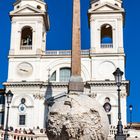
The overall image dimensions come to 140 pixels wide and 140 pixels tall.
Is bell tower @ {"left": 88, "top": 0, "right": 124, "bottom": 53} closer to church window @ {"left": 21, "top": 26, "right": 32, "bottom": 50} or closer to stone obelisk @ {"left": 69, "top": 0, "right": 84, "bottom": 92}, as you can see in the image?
church window @ {"left": 21, "top": 26, "right": 32, "bottom": 50}

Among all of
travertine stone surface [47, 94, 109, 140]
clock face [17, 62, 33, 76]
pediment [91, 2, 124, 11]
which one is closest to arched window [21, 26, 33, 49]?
clock face [17, 62, 33, 76]

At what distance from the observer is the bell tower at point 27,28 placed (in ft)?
170

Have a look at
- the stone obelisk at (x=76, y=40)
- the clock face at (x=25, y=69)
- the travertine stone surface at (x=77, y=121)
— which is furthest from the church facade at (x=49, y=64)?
the travertine stone surface at (x=77, y=121)

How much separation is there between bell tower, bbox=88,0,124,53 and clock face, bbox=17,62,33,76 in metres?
7.73

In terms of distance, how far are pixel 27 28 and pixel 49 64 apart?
592 cm

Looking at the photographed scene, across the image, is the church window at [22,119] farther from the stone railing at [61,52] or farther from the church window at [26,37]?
the church window at [26,37]

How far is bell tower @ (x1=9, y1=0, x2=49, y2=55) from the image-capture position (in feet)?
170

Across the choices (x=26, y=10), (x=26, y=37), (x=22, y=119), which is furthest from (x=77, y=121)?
(x=26, y=37)

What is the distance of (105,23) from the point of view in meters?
52.0

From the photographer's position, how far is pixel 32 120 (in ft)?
159

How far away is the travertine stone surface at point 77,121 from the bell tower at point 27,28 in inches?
1644

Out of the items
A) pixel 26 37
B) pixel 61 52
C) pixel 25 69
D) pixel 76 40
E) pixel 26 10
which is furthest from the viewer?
Answer: pixel 26 37

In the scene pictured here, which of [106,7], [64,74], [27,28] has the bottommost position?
[64,74]

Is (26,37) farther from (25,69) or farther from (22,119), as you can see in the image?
(22,119)
